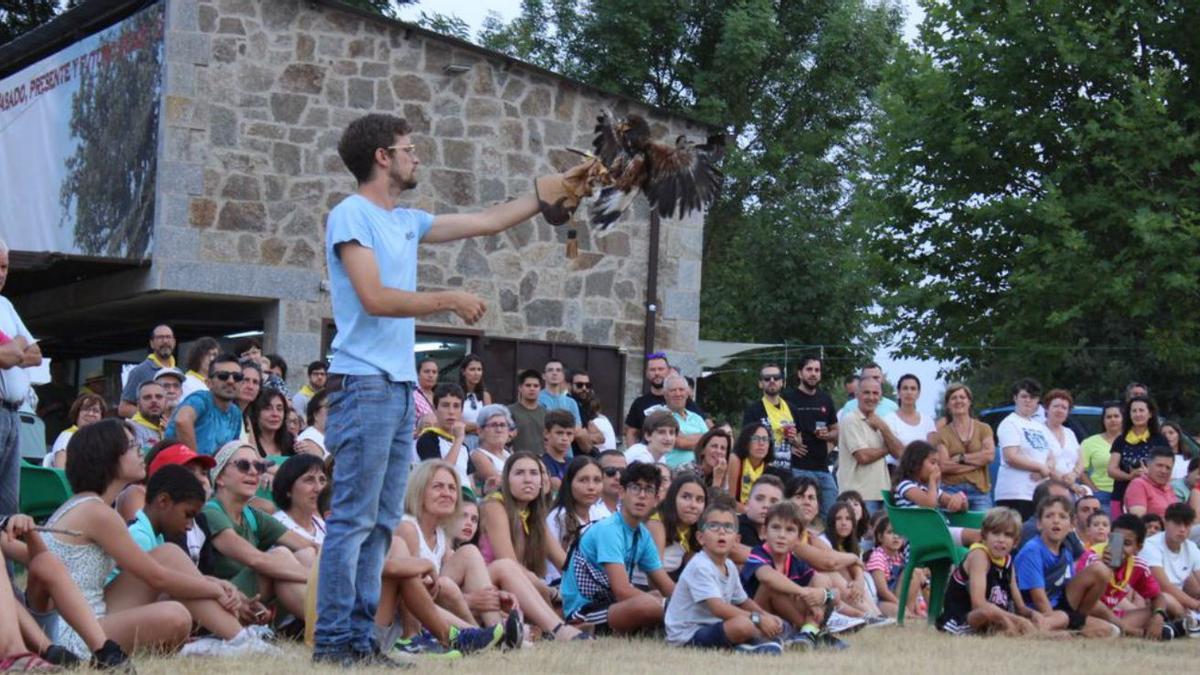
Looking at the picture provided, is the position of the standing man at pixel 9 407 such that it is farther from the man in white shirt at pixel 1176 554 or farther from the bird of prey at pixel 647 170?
the man in white shirt at pixel 1176 554

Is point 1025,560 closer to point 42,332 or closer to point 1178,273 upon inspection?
point 1178,273

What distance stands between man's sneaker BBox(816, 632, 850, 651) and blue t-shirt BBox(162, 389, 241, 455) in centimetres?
335

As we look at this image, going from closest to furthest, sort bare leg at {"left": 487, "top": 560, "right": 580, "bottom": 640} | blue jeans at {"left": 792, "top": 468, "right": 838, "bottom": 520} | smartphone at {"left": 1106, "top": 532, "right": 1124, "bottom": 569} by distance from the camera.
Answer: bare leg at {"left": 487, "top": 560, "right": 580, "bottom": 640}, smartphone at {"left": 1106, "top": 532, "right": 1124, "bottom": 569}, blue jeans at {"left": 792, "top": 468, "right": 838, "bottom": 520}

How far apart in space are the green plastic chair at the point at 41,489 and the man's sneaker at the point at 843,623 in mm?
3931

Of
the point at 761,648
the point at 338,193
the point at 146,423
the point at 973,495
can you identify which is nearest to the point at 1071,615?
the point at 973,495

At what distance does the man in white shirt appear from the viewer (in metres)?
10.5

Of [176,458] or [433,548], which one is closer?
[176,458]

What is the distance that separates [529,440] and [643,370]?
483cm

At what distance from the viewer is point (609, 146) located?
6.31 metres

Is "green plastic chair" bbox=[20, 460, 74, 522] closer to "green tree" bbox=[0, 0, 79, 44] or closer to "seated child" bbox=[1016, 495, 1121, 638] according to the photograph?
"seated child" bbox=[1016, 495, 1121, 638]

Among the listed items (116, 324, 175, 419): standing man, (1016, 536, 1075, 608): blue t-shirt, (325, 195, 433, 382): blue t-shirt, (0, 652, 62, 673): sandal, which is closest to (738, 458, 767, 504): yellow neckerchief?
(1016, 536, 1075, 608): blue t-shirt

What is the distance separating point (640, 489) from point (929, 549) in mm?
2245

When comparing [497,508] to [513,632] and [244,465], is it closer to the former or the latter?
[513,632]

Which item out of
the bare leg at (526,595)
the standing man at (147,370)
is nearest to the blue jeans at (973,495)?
the bare leg at (526,595)
